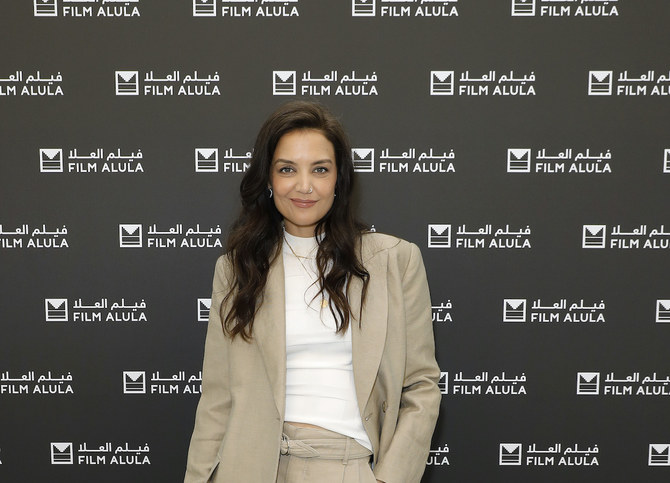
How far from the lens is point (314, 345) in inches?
72.7

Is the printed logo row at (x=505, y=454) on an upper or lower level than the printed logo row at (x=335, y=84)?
lower

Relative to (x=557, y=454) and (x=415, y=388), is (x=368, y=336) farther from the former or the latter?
(x=557, y=454)

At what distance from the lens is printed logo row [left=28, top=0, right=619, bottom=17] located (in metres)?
2.60

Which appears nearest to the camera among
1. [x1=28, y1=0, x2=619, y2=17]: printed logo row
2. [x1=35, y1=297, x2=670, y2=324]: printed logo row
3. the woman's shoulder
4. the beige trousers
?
the beige trousers

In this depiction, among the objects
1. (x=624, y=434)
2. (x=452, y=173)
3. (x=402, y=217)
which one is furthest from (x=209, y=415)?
(x=624, y=434)

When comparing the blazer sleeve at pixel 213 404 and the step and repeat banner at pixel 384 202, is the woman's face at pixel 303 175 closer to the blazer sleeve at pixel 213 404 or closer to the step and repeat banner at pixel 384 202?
the blazer sleeve at pixel 213 404

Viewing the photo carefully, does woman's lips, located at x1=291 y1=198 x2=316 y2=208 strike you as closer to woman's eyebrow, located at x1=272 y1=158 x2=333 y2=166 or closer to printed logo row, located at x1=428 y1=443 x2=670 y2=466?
woman's eyebrow, located at x1=272 y1=158 x2=333 y2=166

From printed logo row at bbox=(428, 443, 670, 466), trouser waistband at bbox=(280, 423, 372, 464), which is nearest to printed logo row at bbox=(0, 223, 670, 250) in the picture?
printed logo row at bbox=(428, 443, 670, 466)

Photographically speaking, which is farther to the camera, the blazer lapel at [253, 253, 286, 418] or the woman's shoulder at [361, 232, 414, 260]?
the woman's shoulder at [361, 232, 414, 260]

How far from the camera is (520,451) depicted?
2.83m

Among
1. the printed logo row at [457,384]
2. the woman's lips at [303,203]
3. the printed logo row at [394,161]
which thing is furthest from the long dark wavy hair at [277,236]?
the printed logo row at [457,384]

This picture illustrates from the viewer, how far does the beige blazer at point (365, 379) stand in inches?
71.8

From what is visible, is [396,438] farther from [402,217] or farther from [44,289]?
[44,289]

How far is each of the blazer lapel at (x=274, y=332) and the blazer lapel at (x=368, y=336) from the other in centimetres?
20
